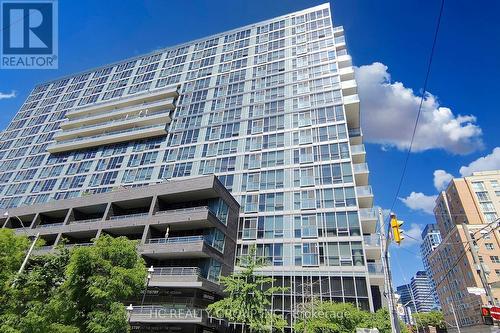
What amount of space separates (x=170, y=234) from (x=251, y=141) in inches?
666

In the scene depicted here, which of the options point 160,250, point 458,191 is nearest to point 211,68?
point 160,250

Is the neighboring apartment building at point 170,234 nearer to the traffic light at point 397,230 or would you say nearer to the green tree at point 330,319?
the green tree at point 330,319

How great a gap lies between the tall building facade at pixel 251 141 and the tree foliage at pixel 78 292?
15.3m

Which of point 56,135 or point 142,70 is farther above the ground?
point 142,70

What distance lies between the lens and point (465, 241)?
6147cm

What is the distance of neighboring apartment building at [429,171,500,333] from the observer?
208ft

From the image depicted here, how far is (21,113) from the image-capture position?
69188mm

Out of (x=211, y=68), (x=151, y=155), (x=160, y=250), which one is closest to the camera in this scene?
(x=160, y=250)

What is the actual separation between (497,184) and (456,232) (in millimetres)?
15346

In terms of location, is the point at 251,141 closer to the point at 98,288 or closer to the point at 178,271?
the point at 178,271

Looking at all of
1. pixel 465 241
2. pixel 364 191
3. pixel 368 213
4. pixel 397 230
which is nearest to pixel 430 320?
pixel 465 241

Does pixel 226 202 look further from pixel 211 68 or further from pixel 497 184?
pixel 497 184

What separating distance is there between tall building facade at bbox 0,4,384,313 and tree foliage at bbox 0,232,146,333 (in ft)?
50.1

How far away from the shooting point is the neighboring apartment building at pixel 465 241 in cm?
6353
